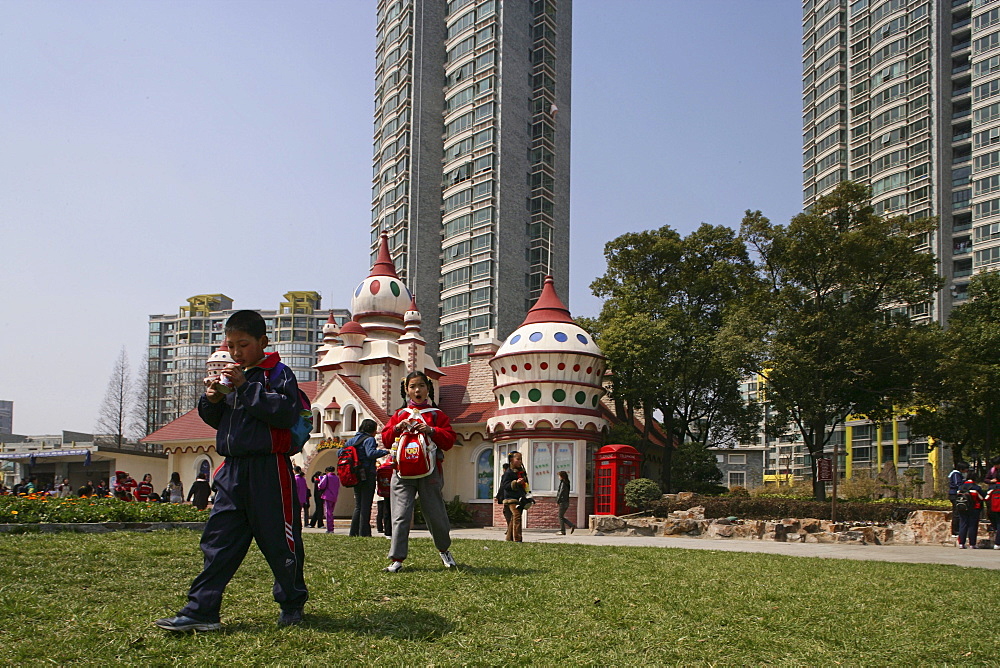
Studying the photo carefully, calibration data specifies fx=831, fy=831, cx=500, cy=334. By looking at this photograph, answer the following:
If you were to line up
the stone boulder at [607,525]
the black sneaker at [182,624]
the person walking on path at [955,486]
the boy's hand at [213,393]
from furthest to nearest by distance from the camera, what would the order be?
the stone boulder at [607,525]
the person walking on path at [955,486]
the boy's hand at [213,393]
the black sneaker at [182,624]

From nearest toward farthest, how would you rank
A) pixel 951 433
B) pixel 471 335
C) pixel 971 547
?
pixel 971 547 < pixel 951 433 < pixel 471 335

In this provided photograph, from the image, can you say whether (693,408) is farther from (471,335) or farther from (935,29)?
(935,29)

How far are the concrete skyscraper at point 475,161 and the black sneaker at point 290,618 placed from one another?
2217 inches

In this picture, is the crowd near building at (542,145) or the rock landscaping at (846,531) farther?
the crowd near building at (542,145)

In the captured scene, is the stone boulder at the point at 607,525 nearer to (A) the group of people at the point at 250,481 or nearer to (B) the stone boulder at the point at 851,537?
(B) the stone boulder at the point at 851,537

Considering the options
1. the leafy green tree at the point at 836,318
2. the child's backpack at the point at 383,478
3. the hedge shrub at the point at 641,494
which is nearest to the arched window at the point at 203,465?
the hedge shrub at the point at 641,494

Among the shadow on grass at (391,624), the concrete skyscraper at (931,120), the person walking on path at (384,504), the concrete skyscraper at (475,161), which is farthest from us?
the concrete skyscraper at (475,161)

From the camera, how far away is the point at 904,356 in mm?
27500

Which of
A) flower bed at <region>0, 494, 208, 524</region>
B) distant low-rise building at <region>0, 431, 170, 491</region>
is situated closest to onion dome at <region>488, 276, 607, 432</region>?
flower bed at <region>0, 494, 208, 524</region>

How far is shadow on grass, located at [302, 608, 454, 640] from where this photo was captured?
5137 mm

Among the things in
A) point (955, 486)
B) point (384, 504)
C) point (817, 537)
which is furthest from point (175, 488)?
point (955, 486)

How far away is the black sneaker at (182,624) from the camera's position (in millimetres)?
4918

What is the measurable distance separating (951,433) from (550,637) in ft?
111

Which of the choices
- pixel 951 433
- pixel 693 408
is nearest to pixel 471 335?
pixel 693 408
